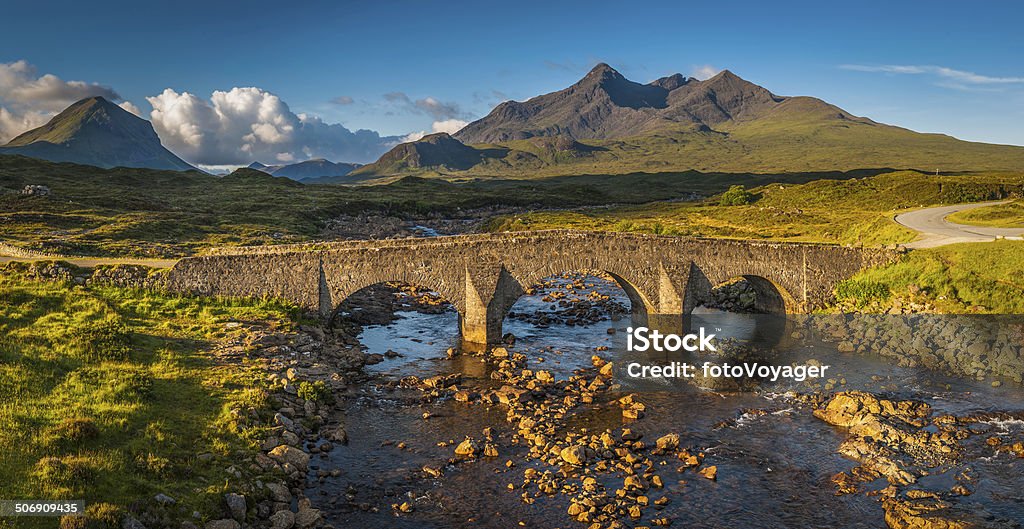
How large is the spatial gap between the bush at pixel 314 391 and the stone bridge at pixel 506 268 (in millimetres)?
8931

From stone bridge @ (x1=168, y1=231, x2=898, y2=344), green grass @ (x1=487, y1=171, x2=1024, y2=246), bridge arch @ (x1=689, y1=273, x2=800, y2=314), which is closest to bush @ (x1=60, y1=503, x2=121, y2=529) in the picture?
stone bridge @ (x1=168, y1=231, x2=898, y2=344)

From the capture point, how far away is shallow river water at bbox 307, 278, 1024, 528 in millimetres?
16750

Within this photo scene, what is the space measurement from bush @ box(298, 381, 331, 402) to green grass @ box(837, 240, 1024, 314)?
29.1 meters

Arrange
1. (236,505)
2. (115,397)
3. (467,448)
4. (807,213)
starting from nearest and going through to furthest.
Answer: (236,505) → (115,397) → (467,448) → (807,213)

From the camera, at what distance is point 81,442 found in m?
15.4

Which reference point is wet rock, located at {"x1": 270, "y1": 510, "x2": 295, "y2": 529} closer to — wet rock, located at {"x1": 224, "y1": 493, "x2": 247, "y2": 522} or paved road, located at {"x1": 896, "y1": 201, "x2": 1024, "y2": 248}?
wet rock, located at {"x1": 224, "y1": 493, "x2": 247, "y2": 522}

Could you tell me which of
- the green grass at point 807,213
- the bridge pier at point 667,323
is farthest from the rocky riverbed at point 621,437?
the green grass at point 807,213

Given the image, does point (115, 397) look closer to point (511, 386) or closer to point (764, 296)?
point (511, 386)

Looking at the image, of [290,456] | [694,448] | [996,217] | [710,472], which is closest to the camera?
[290,456]

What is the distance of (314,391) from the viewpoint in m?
24.0

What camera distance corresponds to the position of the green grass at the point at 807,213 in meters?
61.1

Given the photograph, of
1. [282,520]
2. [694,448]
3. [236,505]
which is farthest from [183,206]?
[694,448]

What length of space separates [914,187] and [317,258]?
85951 mm

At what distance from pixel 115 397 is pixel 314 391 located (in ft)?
22.7
